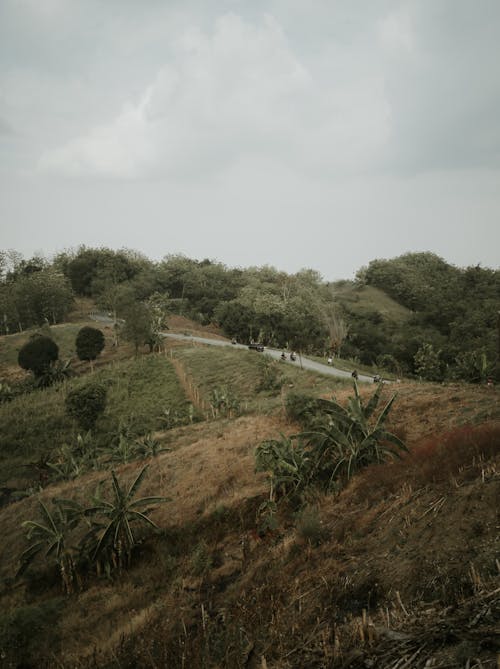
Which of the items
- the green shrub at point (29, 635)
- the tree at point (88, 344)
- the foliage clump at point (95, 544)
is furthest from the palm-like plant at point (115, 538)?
the tree at point (88, 344)

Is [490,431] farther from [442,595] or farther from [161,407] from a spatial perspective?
[161,407]

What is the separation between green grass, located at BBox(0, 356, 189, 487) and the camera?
2797 centimetres

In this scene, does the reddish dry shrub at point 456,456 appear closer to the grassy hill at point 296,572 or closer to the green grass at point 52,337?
the grassy hill at point 296,572

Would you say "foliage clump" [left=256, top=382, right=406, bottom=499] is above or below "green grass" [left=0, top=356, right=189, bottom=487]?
above

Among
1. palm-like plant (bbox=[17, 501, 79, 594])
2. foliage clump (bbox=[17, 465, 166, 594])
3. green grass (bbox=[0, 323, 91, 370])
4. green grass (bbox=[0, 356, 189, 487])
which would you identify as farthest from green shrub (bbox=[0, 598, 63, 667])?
green grass (bbox=[0, 323, 91, 370])

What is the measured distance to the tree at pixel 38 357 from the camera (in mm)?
37969

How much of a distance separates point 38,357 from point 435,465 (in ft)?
127

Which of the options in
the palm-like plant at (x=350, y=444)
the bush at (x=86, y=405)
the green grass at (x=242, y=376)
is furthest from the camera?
the bush at (x=86, y=405)

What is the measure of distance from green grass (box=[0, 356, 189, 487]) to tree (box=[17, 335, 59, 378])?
314 cm

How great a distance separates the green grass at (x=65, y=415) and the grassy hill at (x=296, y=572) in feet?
32.6

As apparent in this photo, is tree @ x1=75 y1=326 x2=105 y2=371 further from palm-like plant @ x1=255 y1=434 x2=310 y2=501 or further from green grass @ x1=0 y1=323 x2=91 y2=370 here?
palm-like plant @ x1=255 y1=434 x2=310 y2=501

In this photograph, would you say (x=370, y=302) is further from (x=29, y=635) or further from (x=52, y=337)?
(x=29, y=635)

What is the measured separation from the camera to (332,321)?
56.9 m

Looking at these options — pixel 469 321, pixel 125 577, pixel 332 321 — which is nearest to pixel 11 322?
pixel 332 321
